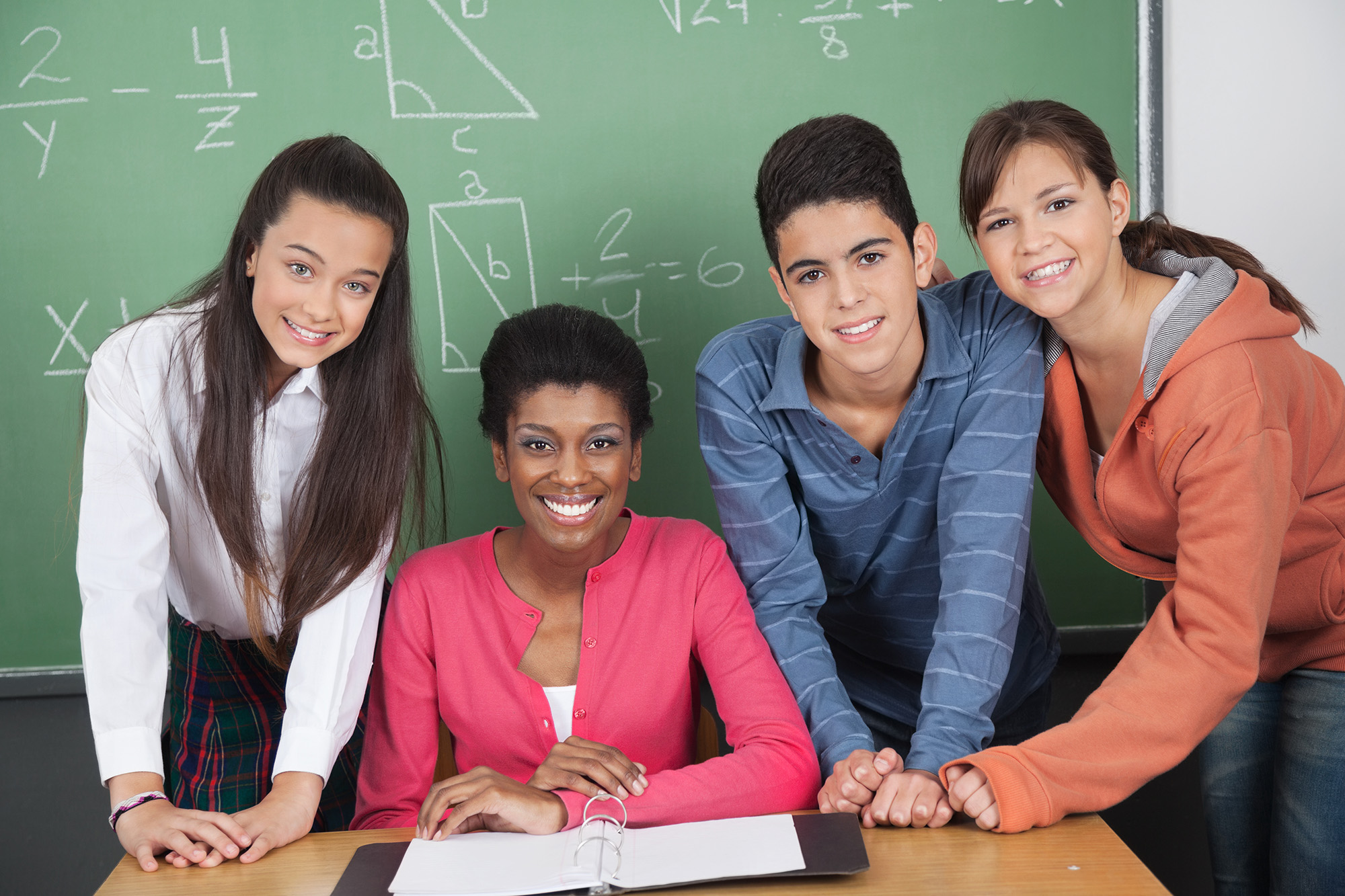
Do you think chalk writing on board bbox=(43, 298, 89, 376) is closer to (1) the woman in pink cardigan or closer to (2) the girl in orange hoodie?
(1) the woman in pink cardigan

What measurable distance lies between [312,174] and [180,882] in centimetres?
93

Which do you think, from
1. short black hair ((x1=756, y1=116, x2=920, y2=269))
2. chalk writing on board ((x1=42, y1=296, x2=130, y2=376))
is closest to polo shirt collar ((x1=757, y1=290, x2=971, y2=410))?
short black hair ((x1=756, y1=116, x2=920, y2=269))

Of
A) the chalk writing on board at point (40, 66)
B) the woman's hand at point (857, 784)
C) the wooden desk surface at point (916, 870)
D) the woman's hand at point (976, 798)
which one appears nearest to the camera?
the wooden desk surface at point (916, 870)

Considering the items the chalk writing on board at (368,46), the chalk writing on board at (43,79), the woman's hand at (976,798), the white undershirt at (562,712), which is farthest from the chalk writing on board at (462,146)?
the woman's hand at (976,798)

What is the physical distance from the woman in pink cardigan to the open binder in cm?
24

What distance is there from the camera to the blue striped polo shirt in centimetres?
141

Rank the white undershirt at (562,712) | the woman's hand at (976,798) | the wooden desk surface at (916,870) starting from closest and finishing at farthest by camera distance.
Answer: the wooden desk surface at (916,870), the woman's hand at (976,798), the white undershirt at (562,712)

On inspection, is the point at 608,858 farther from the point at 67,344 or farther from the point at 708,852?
the point at 67,344

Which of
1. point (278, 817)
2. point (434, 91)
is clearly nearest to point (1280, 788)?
point (278, 817)

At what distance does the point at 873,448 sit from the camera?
1.60 metres

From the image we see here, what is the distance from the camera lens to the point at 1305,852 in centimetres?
142

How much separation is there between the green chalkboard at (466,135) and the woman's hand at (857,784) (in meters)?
1.06

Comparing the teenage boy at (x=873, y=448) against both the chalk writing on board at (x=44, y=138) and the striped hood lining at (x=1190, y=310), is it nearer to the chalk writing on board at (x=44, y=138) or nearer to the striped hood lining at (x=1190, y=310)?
the striped hood lining at (x=1190, y=310)

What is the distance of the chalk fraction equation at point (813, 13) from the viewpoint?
204cm
